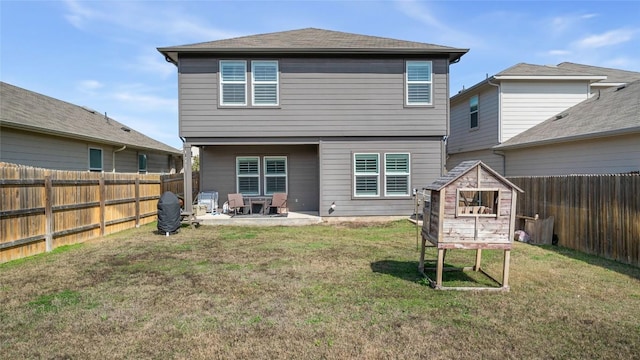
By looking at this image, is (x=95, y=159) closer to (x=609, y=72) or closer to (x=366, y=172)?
(x=366, y=172)

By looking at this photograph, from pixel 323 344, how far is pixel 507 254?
3041mm

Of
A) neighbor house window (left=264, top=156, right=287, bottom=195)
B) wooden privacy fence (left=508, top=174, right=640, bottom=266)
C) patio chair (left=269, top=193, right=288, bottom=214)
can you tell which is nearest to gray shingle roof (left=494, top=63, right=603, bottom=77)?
wooden privacy fence (left=508, top=174, right=640, bottom=266)

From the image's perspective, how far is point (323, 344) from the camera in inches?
134

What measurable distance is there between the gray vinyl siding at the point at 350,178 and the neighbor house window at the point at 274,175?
192 cm

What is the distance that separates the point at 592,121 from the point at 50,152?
1735 cm

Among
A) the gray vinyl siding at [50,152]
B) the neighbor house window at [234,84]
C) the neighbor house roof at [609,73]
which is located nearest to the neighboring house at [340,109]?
the neighbor house window at [234,84]

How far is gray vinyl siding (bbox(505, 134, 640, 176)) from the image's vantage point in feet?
30.6

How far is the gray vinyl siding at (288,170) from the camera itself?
13.0m

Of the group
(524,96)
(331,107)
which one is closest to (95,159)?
(331,107)

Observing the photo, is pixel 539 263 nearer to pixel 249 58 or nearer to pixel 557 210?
pixel 557 210

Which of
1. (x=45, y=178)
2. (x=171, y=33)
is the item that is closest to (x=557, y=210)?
(x=45, y=178)

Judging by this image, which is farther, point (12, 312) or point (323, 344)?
point (12, 312)

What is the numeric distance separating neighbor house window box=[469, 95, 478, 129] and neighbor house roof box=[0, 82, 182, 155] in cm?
1530

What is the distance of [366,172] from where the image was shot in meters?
11.9
